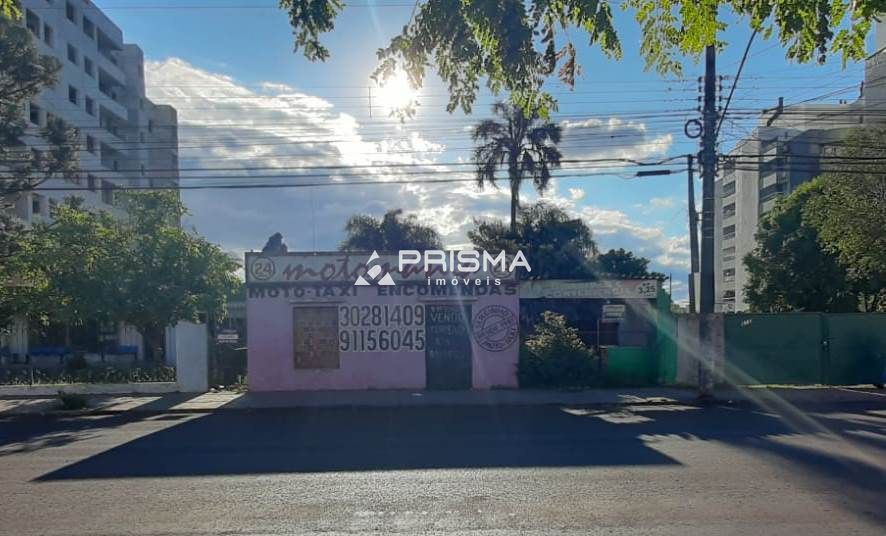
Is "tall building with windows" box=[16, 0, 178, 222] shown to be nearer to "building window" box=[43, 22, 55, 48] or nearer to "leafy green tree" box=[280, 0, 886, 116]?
"building window" box=[43, 22, 55, 48]

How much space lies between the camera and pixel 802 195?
113 ft

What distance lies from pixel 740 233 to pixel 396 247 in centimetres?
3965

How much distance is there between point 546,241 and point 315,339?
16.3 m

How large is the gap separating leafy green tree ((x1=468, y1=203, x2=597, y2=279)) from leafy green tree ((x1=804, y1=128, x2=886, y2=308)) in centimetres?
1176

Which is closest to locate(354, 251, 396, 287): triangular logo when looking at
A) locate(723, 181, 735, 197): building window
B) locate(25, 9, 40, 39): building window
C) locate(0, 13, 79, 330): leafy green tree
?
locate(0, 13, 79, 330): leafy green tree

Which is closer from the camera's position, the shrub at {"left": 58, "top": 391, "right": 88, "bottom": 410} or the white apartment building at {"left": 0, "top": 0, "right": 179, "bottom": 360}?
the shrub at {"left": 58, "top": 391, "right": 88, "bottom": 410}

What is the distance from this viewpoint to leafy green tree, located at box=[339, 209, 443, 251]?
138 feet

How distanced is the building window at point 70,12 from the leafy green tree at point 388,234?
22572 millimetres

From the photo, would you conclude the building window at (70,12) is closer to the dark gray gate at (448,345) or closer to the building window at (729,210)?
the dark gray gate at (448,345)

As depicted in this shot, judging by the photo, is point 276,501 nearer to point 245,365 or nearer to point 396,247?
point 245,365

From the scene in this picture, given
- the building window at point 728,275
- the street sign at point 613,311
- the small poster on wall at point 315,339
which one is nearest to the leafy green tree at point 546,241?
the street sign at point 613,311

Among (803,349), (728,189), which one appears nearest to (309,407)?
(803,349)

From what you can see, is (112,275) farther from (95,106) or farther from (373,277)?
(95,106)

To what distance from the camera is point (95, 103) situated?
46250 mm
